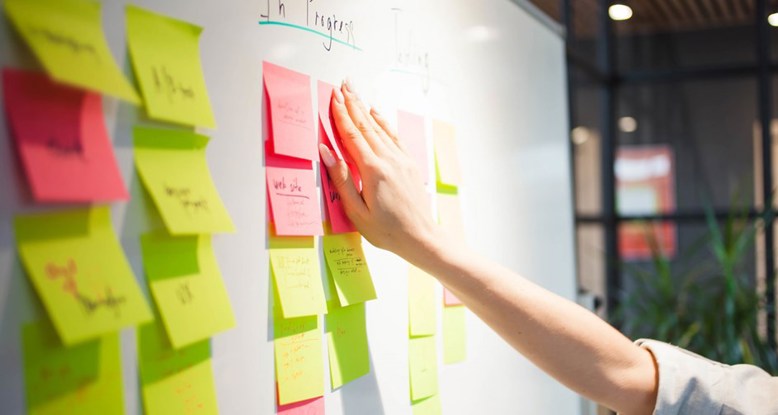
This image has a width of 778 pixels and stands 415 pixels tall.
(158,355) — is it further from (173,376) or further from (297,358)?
(297,358)

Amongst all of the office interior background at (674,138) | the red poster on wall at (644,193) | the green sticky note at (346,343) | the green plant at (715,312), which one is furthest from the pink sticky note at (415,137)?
the red poster on wall at (644,193)

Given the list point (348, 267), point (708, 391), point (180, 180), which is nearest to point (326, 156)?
point (348, 267)

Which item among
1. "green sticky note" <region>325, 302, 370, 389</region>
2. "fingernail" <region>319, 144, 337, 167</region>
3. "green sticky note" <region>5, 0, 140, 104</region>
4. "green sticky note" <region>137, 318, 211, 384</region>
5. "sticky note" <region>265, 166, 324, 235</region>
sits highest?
"green sticky note" <region>5, 0, 140, 104</region>

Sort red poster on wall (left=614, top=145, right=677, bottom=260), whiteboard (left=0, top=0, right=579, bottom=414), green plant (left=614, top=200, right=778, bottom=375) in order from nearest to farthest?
whiteboard (left=0, top=0, right=579, bottom=414), green plant (left=614, top=200, right=778, bottom=375), red poster on wall (left=614, top=145, right=677, bottom=260)

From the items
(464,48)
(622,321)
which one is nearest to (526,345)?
(464,48)

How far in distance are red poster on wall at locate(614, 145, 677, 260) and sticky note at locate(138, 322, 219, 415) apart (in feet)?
13.8

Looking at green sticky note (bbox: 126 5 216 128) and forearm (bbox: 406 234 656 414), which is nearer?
green sticky note (bbox: 126 5 216 128)

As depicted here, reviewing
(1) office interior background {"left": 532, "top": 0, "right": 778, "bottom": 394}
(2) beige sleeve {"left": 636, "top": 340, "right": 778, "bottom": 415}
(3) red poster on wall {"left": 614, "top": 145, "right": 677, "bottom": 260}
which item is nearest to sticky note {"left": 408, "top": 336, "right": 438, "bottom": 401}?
(2) beige sleeve {"left": 636, "top": 340, "right": 778, "bottom": 415}

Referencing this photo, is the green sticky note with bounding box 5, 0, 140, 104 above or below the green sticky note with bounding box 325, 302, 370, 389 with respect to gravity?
above

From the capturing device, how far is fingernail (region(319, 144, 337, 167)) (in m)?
0.98

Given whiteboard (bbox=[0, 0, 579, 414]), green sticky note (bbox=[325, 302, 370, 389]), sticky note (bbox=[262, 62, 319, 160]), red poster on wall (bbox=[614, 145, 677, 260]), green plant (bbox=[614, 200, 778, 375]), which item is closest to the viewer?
whiteboard (bbox=[0, 0, 579, 414])

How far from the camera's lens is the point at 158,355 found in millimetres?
736

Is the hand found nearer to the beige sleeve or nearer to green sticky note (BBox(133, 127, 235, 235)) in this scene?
green sticky note (BBox(133, 127, 235, 235))

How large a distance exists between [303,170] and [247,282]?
169 millimetres
